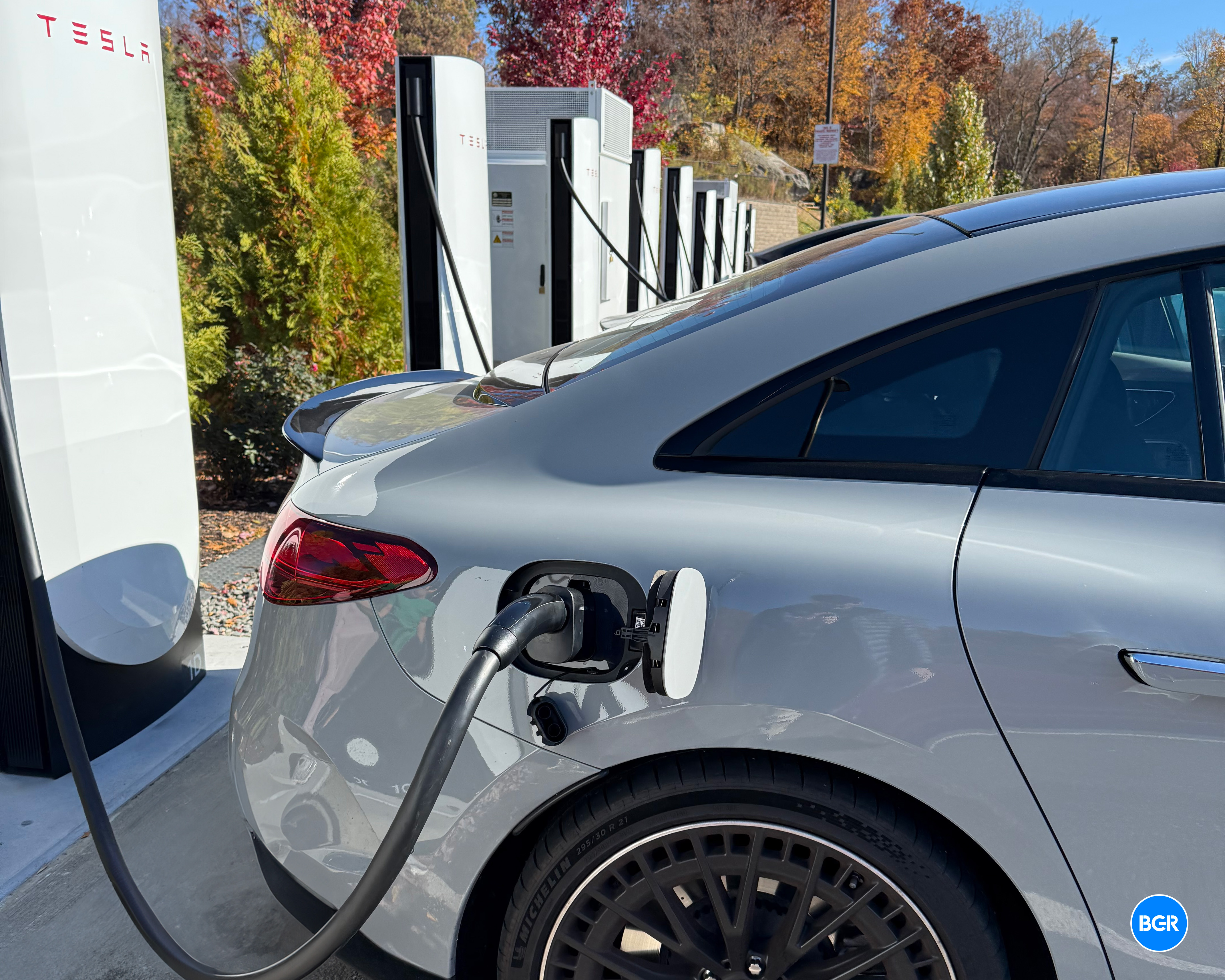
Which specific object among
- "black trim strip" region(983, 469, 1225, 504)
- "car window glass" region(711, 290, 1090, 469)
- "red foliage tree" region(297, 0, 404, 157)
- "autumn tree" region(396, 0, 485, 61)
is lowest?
"black trim strip" region(983, 469, 1225, 504)

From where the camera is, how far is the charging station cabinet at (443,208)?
433cm

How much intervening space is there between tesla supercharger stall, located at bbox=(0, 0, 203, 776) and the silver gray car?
141 centimetres

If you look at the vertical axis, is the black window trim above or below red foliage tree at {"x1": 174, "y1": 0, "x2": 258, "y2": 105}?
below

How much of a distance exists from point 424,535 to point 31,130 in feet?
5.94

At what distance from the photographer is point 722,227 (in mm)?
16172

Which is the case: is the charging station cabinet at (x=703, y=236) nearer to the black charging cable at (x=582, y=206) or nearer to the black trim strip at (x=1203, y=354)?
the black charging cable at (x=582, y=206)

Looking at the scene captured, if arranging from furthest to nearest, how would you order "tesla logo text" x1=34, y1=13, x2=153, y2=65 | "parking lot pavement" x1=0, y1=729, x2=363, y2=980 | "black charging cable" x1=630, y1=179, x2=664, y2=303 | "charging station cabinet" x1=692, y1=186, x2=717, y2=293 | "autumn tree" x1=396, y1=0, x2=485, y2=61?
"autumn tree" x1=396, y1=0, x2=485, y2=61
"charging station cabinet" x1=692, y1=186, x2=717, y2=293
"black charging cable" x1=630, y1=179, x2=664, y2=303
"tesla logo text" x1=34, y1=13, x2=153, y2=65
"parking lot pavement" x1=0, y1=729, x2=363, y2=980

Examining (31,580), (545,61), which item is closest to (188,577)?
(31,580)

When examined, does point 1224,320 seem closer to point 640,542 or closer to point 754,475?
point 754,475

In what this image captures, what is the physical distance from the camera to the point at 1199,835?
131 cm

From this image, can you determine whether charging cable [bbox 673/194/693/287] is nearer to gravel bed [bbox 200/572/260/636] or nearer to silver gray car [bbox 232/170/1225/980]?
gravel bed [bbox 200/572/260/636]

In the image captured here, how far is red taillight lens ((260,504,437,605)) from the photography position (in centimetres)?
152

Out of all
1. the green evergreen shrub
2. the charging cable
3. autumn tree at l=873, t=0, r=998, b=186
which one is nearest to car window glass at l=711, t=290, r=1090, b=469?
the green evergreen shrub

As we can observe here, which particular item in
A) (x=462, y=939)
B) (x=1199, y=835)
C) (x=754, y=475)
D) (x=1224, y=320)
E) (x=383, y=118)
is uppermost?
(x=383, y=118)
